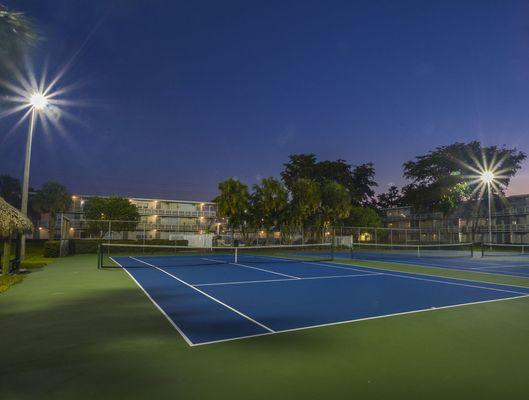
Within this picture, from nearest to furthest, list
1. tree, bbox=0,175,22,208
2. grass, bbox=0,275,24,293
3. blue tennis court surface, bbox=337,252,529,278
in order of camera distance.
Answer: grass, bbox=0,275,24,293
blue tennis court surface, bbox=337,252,529,278
tree, bbox=0,175,22,208

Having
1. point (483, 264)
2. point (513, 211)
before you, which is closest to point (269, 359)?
point (483, 264)

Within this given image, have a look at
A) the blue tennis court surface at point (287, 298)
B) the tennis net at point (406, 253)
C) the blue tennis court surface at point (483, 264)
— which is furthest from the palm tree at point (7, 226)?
the tennis net at point (406, 253)

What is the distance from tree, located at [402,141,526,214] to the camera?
198ft

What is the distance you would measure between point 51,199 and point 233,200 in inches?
1300

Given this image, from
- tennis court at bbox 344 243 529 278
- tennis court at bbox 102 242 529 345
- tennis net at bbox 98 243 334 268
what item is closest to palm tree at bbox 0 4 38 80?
tennis court at bbox 102 242 529 345

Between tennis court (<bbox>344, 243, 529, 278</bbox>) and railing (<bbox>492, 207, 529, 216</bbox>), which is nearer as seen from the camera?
tennis court (<bbox>344, 243, 529, 278</bbox>)

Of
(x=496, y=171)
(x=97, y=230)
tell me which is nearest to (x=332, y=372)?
(x=97, y=230)

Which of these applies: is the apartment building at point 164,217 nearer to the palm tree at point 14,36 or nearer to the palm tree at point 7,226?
the palm tree at point 7,226

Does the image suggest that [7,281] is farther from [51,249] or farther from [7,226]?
[51,249]

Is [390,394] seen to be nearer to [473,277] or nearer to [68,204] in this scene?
[473,277]

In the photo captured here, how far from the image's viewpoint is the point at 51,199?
5647cm

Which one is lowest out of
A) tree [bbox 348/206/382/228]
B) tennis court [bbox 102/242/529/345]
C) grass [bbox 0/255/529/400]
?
tennis court [bbox 102/242/529/345]

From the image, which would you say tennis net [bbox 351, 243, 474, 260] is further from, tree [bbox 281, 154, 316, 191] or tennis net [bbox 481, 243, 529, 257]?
tree [bbox 281, 154, 316, 191]

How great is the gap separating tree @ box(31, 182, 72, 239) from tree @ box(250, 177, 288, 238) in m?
33.0
